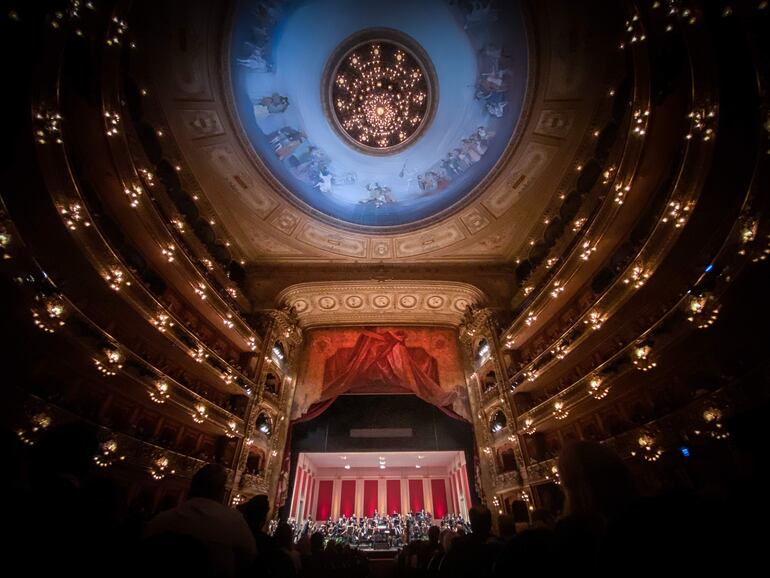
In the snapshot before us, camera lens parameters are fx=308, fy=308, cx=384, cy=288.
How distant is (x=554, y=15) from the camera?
9.25 metres

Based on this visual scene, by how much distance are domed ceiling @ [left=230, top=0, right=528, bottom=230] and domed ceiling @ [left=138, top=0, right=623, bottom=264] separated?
5cm

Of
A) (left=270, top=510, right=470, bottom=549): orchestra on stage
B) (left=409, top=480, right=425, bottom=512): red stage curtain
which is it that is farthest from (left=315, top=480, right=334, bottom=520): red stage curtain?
(left=409, top=480, right=425, bottom=512): red stage curtain

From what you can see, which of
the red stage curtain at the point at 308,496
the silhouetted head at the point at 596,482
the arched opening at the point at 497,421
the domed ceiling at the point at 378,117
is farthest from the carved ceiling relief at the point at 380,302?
the silhouetted head at the point at 596,482

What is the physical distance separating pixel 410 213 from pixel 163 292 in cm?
1081

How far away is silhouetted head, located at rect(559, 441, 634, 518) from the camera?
74.7 inches

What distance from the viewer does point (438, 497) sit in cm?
2000

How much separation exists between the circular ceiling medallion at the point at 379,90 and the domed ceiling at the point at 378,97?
4 centimetres

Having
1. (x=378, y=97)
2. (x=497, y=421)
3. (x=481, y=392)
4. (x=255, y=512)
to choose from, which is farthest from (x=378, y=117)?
(x=255, y=512)

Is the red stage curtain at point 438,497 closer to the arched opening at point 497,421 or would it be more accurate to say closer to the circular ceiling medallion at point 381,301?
the arched opening at point 497,421

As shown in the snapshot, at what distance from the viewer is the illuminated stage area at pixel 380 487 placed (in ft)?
61.2

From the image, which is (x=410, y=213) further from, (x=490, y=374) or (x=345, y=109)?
(x=490, y=374)

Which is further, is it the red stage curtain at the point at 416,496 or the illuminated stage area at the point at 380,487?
the red stage curtain at the point at 416,496

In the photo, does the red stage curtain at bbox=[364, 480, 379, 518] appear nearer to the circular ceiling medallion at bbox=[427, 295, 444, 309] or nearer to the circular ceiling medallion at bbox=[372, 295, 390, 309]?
the circular ceiling medallion at bbox=[372, 295, 390, 309]

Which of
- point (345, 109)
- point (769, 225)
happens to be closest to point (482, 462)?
point (769, 225)
